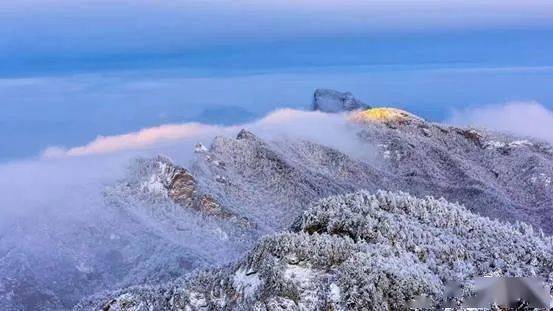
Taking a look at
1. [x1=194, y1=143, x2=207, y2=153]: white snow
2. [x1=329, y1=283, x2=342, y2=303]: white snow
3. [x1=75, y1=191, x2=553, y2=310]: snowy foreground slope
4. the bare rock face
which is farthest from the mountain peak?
[x1=329, y1=283, x2=342, y2=303]: white snow

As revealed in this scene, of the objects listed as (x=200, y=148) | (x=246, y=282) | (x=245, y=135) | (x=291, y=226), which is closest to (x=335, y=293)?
(x=246, y=282)

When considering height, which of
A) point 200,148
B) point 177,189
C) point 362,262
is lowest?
point 177,189

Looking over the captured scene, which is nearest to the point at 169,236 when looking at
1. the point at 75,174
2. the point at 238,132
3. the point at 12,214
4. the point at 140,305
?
the point at 12,214

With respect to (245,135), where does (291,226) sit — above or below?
above

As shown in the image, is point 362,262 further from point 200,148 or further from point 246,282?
point 200,148

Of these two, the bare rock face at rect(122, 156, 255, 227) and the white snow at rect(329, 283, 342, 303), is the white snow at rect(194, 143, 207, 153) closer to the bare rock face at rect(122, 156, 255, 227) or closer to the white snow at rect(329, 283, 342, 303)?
the bare rock face at rect(122, 156, 255, 227)

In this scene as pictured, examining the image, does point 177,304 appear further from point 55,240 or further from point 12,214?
point 12,214
